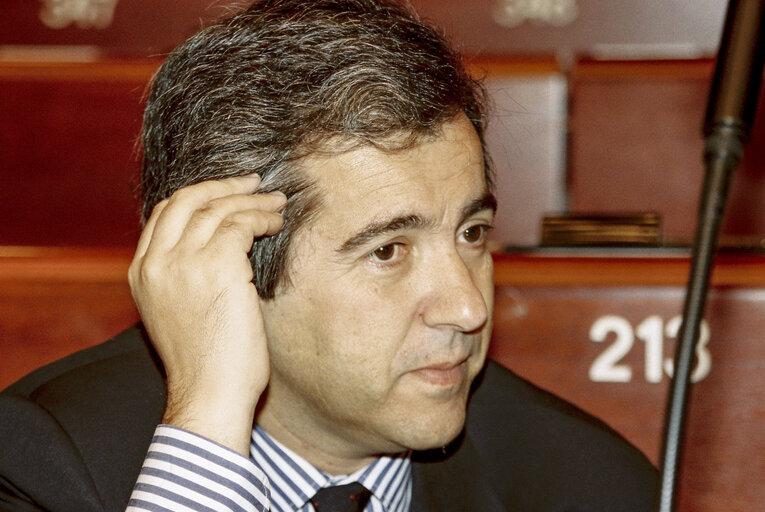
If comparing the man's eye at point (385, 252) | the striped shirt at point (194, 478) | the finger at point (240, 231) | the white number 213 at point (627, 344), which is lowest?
the white number 213 at point (627, 344)

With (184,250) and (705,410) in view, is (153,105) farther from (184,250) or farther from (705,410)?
(705,410)

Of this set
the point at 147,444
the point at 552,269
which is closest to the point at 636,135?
the point at 552,269

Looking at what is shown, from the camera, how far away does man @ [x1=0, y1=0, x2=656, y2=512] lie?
130 cm

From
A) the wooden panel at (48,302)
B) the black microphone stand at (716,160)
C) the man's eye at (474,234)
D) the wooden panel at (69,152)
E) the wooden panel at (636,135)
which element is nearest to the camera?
the black microphone stand at (716,160)

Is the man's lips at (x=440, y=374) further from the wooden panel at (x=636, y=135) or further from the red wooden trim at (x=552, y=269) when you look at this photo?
the wooden panel at (x=636, y=135)

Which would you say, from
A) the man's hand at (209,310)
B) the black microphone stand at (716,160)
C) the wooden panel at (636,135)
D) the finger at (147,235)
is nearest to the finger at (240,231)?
the man's hand at (209,310)

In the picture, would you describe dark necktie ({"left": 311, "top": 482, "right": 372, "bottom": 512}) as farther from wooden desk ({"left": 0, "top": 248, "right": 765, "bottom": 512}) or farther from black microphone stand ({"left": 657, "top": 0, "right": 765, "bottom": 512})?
black microphone stand ({"left": 657, "top": 0, "right": 765, "bottom": 512})

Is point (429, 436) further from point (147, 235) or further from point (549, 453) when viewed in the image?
point (147, 235)

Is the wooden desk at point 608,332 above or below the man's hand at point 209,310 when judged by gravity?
below

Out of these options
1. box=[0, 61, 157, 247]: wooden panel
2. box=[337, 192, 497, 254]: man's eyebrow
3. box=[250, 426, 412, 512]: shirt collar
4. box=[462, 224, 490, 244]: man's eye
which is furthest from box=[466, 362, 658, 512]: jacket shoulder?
box=[0, 61, 157, 247]: wooden panel

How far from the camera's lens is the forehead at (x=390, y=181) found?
1.33 m

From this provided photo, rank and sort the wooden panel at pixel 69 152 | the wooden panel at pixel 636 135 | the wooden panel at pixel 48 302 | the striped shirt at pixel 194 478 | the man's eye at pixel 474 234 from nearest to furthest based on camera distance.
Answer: the striped shirt at pixel 194 478 → the man's eye at pixel 474 234 → the wooden panel at pixel 48 302 → the wooden panel at pixel 69 152 → the wooden panel at pixel 636 135

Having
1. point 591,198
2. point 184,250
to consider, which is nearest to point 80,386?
point 184,250

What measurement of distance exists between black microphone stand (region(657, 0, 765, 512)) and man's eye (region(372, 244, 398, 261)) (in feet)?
2.02
